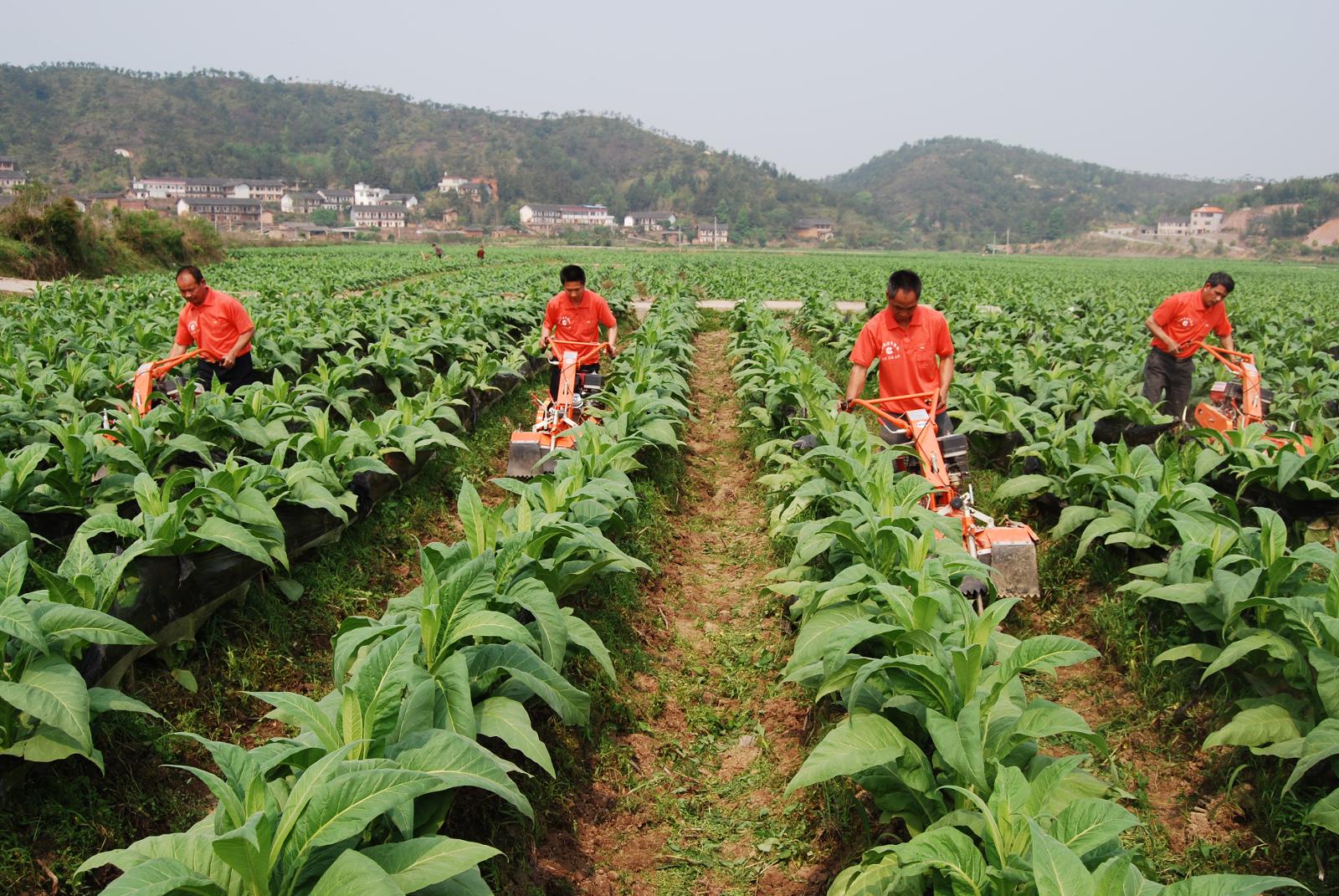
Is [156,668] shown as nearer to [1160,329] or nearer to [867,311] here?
[1160,329]

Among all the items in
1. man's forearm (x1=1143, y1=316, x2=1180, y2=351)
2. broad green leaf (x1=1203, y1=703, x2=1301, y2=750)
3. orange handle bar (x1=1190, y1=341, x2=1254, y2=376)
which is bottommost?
broad green leaf (x1=1203, y1=703, x2=1301, y2=750)

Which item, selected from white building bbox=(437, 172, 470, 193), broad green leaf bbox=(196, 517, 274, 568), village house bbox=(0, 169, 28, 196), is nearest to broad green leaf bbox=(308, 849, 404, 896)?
broad green leaf bbox=(196, 517, 274, 568)

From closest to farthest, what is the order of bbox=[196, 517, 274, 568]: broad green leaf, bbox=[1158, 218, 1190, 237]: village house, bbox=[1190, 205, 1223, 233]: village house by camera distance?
1. bbox=[196, 517, 274, 568]: broad green leaf
2. bbox=[1190, 205, 1223, 233]: village house
3. bbox=[1158, 218, 1190, 237]: village house

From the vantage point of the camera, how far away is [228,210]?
105m

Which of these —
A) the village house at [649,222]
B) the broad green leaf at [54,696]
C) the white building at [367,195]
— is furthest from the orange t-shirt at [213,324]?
the white building at [367,195]

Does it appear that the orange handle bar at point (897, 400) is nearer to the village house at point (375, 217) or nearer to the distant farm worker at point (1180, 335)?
the distant farm worker at point (1180, 335)

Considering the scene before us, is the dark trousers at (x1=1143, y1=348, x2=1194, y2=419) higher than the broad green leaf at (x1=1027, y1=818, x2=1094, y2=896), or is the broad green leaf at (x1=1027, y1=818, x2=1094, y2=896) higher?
the dark trousers at (x1=1143, y1=348, x2=1194, y2=419)

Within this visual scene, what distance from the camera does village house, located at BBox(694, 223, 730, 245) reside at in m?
122

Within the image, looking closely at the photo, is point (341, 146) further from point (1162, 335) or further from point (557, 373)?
point (1162, 335)

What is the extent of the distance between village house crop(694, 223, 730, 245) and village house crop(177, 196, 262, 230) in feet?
192

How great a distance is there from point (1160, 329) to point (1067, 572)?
400 centimetres

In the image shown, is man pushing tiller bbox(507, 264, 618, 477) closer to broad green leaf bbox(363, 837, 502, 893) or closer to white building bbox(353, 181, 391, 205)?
broad green leaf bbox(363, 837, 502, 893)

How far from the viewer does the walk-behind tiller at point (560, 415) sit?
696 centimetres

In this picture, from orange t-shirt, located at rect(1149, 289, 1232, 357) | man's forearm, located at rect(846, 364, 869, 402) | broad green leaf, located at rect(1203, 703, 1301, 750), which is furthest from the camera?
orange t-shirt, located at rect(1149, 289, 1232, 357)
